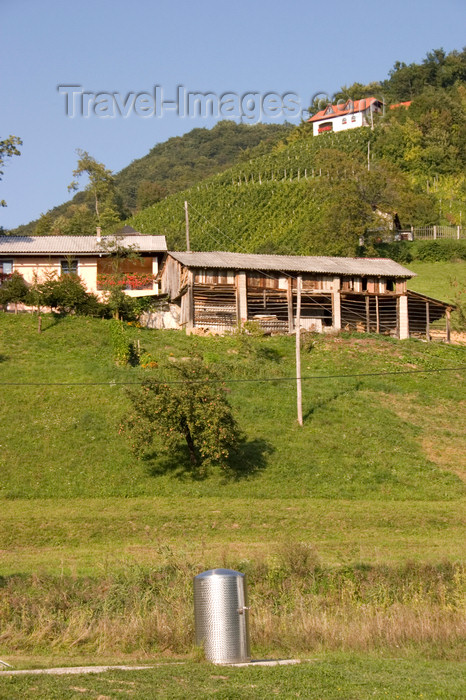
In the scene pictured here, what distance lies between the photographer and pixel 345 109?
123 metres

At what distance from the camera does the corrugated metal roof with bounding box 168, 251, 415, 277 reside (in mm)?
43969

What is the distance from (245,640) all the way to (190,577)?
486cm

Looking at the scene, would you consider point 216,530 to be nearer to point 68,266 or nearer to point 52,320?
point 52,320

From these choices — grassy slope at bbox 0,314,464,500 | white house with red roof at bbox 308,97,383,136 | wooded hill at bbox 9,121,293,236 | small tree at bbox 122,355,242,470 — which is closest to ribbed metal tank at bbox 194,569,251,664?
grassy slope at bbox 0,314,464,500

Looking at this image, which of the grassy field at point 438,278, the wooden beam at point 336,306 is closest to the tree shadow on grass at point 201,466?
the wooden beam at point 336,306

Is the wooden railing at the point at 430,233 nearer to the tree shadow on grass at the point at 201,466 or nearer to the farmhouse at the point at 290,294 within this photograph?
the farmhouse at the point at 290,294

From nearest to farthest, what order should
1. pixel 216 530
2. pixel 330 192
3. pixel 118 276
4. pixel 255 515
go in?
pixel 216 530 < pixel 255 515 < pixel 118 276 < pixel 330 192

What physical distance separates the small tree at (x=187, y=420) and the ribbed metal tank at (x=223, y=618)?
14134mm

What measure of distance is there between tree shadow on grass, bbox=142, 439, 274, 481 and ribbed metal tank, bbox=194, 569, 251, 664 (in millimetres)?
15048

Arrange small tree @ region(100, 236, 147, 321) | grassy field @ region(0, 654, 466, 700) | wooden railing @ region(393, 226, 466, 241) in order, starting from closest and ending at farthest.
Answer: grassy field @ region(0, 654, 466, 700)
small tree @ region(100, 236, 147, 321)
wooden railing @ region(393, 226, 466, 241)

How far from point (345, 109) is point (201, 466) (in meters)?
106

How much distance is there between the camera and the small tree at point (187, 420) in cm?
2675

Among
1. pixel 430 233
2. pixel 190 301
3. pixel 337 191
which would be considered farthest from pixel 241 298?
pixel 430 233

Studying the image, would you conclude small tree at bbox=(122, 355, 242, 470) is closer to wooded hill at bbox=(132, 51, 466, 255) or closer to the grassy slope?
the grassy slope
